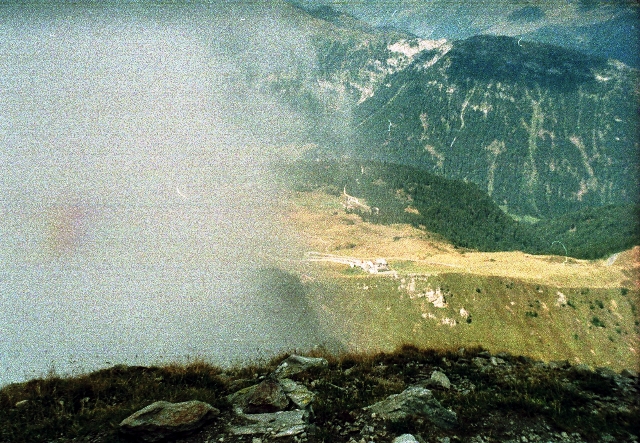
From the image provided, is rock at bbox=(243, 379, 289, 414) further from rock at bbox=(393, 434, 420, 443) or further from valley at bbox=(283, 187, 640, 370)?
valley at bbox=(283, 187, 640, 370)

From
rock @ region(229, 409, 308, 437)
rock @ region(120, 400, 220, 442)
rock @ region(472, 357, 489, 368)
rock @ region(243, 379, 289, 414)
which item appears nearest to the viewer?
rock @ region(120, 400, 220, 442)

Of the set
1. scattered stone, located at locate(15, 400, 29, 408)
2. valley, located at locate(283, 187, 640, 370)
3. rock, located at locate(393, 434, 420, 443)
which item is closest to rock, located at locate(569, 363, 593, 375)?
Answer: rock, located at locate(393, 434, 420, 443)

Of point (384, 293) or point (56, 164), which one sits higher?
point (56, 164)

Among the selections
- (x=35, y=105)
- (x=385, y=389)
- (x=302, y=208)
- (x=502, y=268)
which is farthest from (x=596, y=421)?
(x=35, y=105)

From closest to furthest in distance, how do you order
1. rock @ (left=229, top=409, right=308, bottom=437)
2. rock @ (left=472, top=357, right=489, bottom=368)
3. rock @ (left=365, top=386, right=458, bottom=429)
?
rock @ (left=229, top=409, right=308, bottom=437) → rock @ (left=365, top=386, right=458, bottom=429) → rock @ (left=472, top=357, right=489, bottom=368)

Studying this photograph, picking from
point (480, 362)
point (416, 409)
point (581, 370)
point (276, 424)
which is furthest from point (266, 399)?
point (581, 370)

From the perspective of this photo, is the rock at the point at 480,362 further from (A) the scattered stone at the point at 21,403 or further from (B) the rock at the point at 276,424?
(A) the scattered stone at the point at 21,403

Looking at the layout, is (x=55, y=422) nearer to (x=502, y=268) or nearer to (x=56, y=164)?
(x=502, y=268)

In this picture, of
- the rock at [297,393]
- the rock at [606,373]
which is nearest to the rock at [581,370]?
the rock at [606,373]
